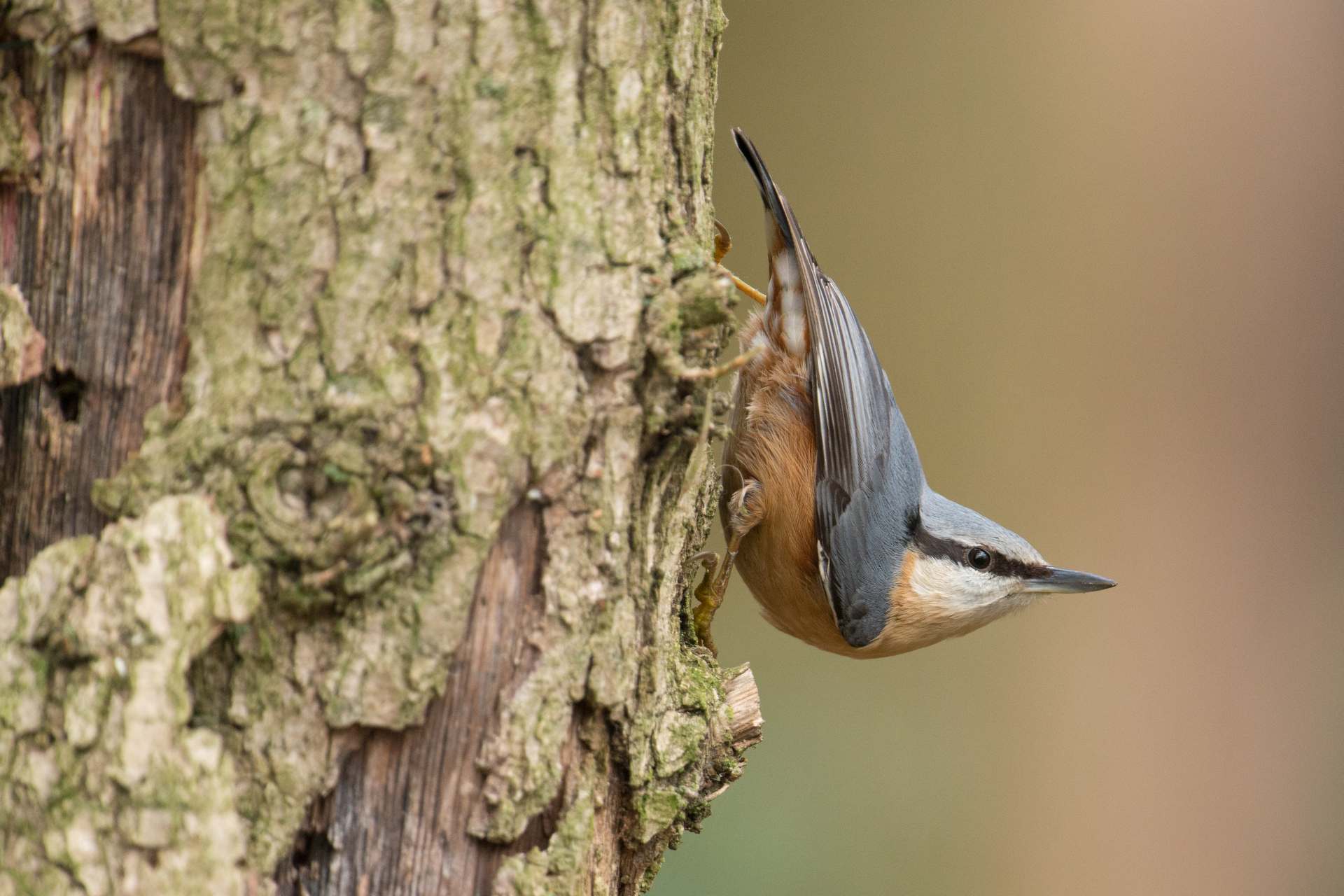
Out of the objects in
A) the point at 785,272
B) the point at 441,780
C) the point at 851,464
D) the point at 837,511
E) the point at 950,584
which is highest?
the point at 785,272

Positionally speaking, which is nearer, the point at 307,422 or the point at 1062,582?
the point at 307,422

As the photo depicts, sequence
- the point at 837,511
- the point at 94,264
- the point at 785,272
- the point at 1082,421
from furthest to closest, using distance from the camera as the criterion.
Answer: the point at 1082,421 → the point at 785,272 → the point at 837,511 → the point at 94,264

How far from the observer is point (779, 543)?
286 centimetres

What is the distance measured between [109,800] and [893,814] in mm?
3613

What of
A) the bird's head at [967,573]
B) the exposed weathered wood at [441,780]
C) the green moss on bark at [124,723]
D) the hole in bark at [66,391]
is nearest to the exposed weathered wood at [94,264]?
the hole in bark at [66,391]

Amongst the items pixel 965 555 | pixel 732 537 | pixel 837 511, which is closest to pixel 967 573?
pixel 965 555

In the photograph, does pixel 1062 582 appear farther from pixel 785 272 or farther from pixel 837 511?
pixel 785 272

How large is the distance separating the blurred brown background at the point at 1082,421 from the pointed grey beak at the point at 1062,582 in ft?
3.41

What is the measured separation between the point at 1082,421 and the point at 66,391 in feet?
12.1

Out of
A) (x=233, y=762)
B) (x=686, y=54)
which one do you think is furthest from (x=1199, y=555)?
(x=233, y=762)

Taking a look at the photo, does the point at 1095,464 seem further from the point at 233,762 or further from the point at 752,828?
the point at 233,762

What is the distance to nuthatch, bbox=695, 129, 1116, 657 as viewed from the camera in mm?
2799

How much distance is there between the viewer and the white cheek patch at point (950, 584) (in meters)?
2.88

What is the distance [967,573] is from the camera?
290cm
